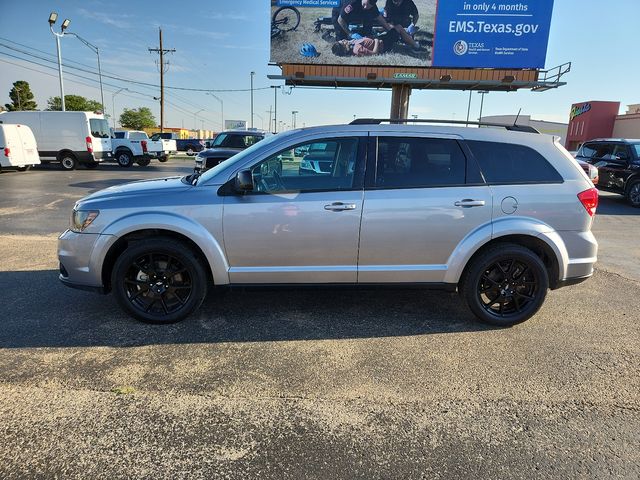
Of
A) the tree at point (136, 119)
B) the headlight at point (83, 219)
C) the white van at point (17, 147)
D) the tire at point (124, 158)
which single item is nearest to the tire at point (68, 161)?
the white van at point (17, 147)

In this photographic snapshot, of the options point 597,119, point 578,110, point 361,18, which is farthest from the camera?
point 578,110

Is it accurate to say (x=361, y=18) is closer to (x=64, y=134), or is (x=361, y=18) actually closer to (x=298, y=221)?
(x=64, y=134)

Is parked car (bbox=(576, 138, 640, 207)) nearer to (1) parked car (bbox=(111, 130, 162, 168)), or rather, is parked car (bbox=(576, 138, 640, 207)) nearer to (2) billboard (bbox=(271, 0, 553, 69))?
(2) billboard (bbox=(271, 0, 553, 69))

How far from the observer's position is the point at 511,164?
401 centimetres

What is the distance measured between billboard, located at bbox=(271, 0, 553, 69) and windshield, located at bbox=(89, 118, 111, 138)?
11.3 m

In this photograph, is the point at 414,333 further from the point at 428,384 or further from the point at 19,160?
the point at 19,160

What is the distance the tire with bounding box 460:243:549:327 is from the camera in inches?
156

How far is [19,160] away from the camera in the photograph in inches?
714

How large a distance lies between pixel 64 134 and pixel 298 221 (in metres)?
20.8

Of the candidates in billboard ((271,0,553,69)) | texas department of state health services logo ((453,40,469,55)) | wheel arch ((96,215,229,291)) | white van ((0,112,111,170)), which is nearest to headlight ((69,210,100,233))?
wheel arch ((96,215,229,291))

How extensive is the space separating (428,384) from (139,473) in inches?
75.2

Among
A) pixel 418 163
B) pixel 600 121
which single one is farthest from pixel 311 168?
pixel 600 121

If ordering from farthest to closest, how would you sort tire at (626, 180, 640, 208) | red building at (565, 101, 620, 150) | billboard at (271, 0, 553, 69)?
red building at (565, 101, 620, 150), billboard at (271, 0, 553, 69), tire at (626, 180, 640, 208)

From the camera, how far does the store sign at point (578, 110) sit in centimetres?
3953
